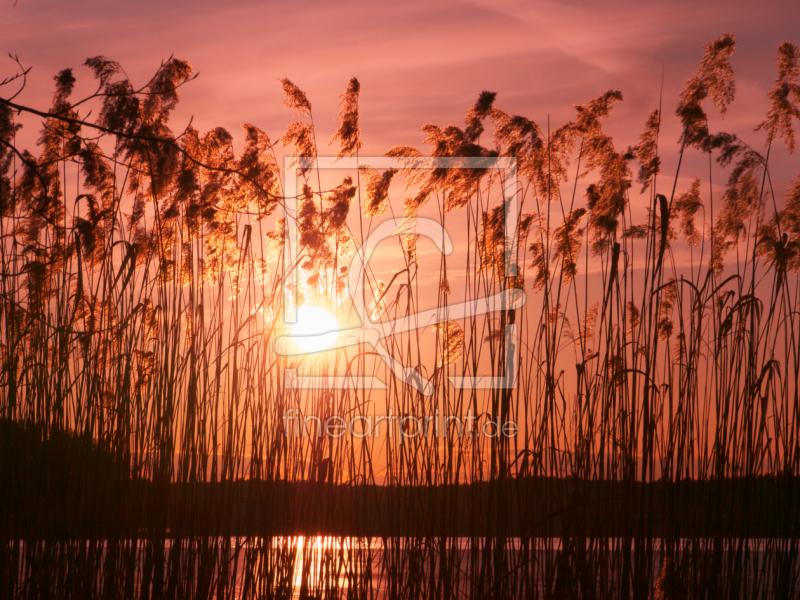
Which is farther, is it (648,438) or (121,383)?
(121,383)

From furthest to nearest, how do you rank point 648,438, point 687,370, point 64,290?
point 64,290
point 687,370
point 648,438

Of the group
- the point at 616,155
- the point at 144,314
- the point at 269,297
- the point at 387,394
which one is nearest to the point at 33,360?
the point at 144,314

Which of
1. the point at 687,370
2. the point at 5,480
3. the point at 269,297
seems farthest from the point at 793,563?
the point at 5,480

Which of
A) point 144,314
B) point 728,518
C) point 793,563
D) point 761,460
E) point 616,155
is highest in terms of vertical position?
point 616,155

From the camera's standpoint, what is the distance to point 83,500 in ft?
7.27

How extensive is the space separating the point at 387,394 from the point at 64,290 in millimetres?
1320

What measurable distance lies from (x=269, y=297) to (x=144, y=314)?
476 mm

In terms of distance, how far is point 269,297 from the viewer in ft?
8.34

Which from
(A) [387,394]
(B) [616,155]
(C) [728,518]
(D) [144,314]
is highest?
(B) [616,155]

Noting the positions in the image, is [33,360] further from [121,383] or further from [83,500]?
[83,500]

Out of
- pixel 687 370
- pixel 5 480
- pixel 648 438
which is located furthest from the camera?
pixel 687 370

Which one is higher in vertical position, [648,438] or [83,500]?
[648,438]

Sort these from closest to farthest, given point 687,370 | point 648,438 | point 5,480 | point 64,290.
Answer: point 648,438 < point 5,480 < point 687,370 < point 64,290

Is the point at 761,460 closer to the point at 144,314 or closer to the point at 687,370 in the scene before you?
the point at 687,370
